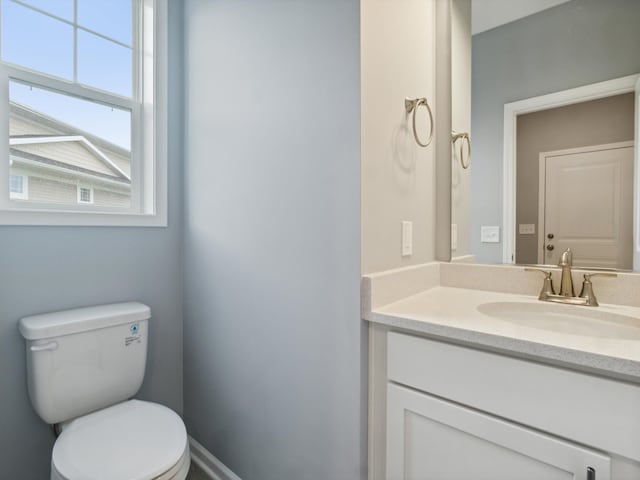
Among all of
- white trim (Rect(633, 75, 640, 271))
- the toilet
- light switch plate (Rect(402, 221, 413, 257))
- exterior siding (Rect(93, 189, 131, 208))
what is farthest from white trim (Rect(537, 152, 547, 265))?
exterior siding (Rect(93, 189, 131, 208))

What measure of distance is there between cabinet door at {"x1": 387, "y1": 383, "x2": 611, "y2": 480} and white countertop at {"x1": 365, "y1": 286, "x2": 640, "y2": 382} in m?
0.18

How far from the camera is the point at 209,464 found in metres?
1.54

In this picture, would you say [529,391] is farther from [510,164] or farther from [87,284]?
[87,284]

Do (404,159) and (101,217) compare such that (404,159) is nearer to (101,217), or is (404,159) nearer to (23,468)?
(101,217)

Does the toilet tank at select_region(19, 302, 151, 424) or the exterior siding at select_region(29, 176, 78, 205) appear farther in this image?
the exterior siding at select_region(29, 176, 78, 205)

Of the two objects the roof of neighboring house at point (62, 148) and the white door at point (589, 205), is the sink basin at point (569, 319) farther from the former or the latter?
the roof of neighboring house at point (62, 148)

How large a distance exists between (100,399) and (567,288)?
5.85 ft

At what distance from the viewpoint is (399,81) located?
1161 millimetres

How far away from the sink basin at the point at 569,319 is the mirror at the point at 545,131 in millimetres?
195

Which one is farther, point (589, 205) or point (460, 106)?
point (460, 106)

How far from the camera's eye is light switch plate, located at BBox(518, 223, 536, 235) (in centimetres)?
127

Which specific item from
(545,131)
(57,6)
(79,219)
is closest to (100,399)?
(79,219)

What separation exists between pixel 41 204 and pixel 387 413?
1551 mm

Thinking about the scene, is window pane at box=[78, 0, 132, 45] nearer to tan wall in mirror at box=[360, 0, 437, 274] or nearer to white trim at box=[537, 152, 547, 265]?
tan wall in mirror at box=[360, 0, 437, 274]
